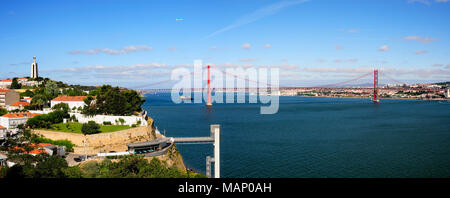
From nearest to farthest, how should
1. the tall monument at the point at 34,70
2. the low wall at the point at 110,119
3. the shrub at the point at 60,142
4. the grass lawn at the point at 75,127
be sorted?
the shrub at the point at 60,142, the grass lawn at the point at 75,127, the low wall at the point at 110,119, the tall monument at the point at 34,70

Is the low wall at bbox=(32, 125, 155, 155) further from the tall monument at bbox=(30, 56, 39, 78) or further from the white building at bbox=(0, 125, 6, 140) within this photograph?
the tall monument at bbox=(30, 56, 39, 78)

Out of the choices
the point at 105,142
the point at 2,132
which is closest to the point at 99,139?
the point at 105,142

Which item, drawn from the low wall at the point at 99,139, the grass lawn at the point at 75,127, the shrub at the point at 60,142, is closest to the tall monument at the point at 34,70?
the grass lawn at the point at 75,127

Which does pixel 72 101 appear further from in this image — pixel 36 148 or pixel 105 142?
pixel 36 148

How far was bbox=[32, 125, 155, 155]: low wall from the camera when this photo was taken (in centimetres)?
841

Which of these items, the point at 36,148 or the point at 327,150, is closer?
the point at 36,148

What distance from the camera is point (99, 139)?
28.4 feet

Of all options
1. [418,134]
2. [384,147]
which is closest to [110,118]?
[384,147]

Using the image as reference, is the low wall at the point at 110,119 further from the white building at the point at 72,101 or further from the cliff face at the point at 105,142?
the white building at the point at 72,101

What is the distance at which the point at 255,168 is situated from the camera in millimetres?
8328

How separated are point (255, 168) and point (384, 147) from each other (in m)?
5.36

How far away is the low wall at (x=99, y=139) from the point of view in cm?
841
